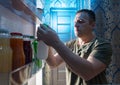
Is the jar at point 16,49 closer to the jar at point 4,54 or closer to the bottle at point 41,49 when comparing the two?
the jar at point 4,54

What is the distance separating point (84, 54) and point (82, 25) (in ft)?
0.51

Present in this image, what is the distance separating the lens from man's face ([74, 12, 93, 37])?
1.07 m

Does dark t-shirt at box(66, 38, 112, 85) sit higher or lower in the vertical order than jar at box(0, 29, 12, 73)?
lower

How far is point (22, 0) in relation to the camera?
0.56m

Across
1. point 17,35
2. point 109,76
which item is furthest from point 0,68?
point 109,76

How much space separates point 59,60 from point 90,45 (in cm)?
22

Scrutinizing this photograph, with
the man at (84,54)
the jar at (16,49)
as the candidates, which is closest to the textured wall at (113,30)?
the man at (84,54)

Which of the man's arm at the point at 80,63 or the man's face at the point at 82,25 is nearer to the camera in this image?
the man's arm at the point at 80,63

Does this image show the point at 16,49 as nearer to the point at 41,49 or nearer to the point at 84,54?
the point at 41,49

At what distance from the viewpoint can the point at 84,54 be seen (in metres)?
1.09

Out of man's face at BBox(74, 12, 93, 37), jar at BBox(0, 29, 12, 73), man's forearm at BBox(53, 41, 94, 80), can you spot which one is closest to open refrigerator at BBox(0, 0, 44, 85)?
jar at BBox(0, 29, 12, 73)

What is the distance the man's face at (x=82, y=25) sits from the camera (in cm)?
107

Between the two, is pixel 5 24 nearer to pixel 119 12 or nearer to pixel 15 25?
pixel 15 25

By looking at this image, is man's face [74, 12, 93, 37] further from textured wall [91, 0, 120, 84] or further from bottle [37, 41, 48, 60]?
textured wall [91, 0, 120, 84]
